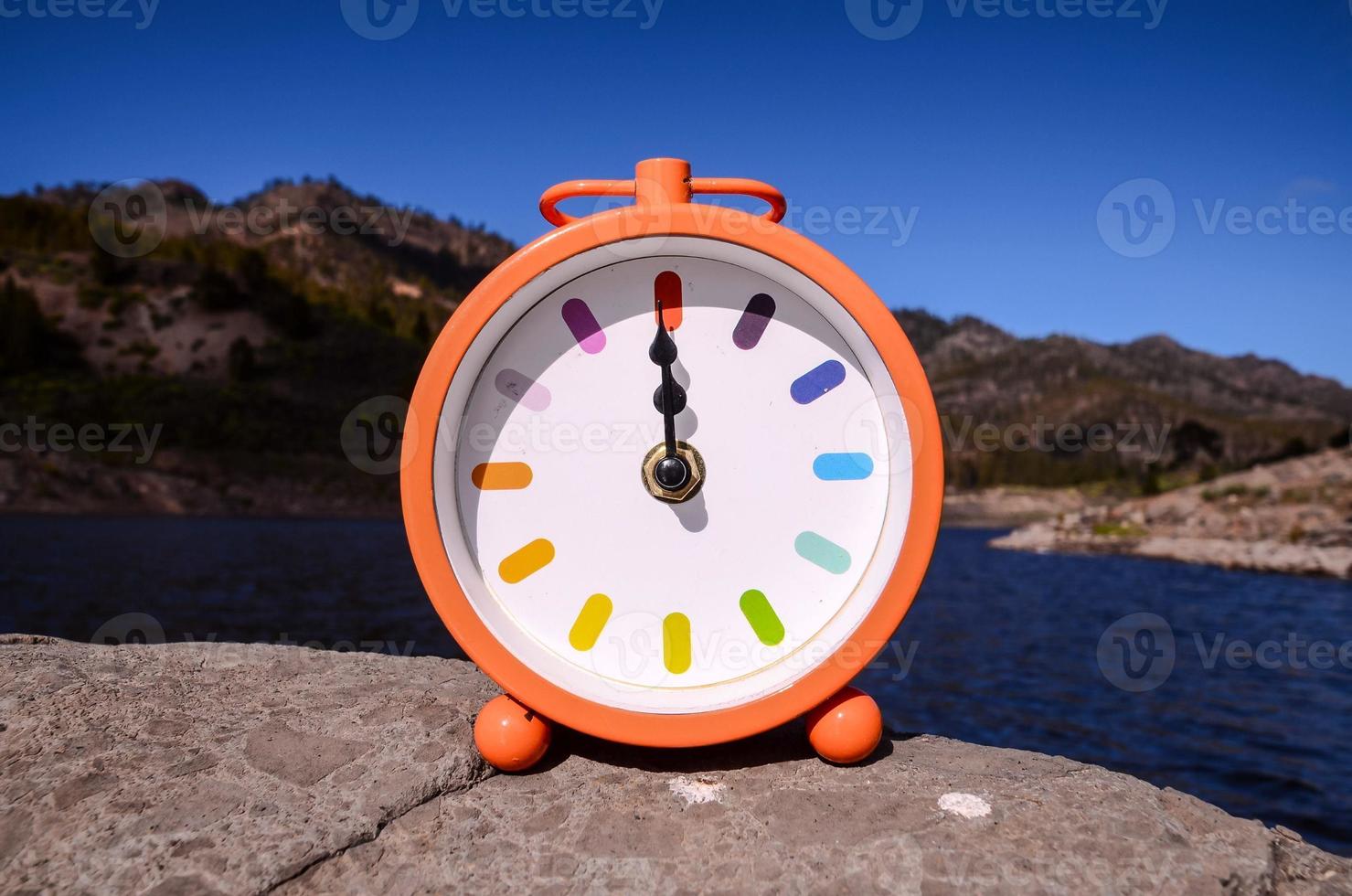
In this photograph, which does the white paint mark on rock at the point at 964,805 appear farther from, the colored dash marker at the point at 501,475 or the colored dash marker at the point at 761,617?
the colored dash marker at the point at 501,475

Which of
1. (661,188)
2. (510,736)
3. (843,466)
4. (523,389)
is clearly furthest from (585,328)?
(510,736)

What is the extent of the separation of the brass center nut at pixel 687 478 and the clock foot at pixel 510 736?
522 mm

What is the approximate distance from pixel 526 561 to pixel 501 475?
19 centimetres

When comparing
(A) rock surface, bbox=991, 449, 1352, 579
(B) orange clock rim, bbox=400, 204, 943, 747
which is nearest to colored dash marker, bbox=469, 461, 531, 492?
(B) orange clock rim, bbox=400, 204, 943, 747

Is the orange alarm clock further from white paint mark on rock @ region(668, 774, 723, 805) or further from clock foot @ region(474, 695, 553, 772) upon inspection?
white paint mark on rock @ region(668, 774, 723, 805)

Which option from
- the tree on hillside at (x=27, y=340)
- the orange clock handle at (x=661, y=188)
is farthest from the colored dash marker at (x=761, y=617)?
the tree on hillside at (x=27, y=340)

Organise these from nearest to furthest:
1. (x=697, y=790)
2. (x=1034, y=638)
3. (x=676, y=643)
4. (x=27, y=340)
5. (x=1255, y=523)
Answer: (x=697, y=790) < (x=676, y=643) < (x=1034, y=638) < (x=1255, y=523) < (x=27, y=340)

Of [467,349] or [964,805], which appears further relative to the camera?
[467,349]

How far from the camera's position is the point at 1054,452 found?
73.2 metres

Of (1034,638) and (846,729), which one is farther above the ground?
(846,729)

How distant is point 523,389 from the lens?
6.23 feet

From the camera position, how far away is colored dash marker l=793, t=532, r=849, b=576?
188cm

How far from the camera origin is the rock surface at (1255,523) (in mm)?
19578

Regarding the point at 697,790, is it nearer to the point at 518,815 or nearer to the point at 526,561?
the point at 518,815
